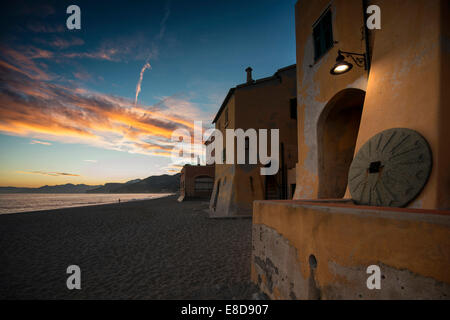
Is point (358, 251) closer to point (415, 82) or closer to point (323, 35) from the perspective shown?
point (415, 82)

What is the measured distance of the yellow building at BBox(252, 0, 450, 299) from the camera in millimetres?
1554

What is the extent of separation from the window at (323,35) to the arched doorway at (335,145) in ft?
6.58

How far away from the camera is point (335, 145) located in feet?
23.1

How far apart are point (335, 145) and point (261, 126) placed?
7.38m

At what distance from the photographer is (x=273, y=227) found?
138 inches

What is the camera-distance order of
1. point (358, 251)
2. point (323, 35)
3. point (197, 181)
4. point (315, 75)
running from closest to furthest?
1. point (358, 251)
2. point (323, 35)
3. point (315, 75)
4. point (197, 181)

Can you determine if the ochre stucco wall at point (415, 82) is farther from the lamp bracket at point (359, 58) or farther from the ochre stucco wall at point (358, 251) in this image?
the ochre stucco wall at point (358, 251)

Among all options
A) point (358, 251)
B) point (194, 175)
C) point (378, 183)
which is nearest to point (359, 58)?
point (378, 183)

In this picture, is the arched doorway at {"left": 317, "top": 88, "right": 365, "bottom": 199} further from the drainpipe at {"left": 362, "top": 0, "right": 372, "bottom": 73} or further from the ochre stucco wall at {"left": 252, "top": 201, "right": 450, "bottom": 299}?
the ochre stucco wall at {"left": 252, "top": 201, "right": 450, "bottom": 299}

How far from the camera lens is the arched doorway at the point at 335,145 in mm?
6781

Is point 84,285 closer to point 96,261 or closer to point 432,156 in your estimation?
point 96,261

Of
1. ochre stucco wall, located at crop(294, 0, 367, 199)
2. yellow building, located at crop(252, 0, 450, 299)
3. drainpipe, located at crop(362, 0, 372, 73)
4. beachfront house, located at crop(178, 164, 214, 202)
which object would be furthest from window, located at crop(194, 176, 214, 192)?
drainpipe, located at crop(362, 0, 372, 73)
